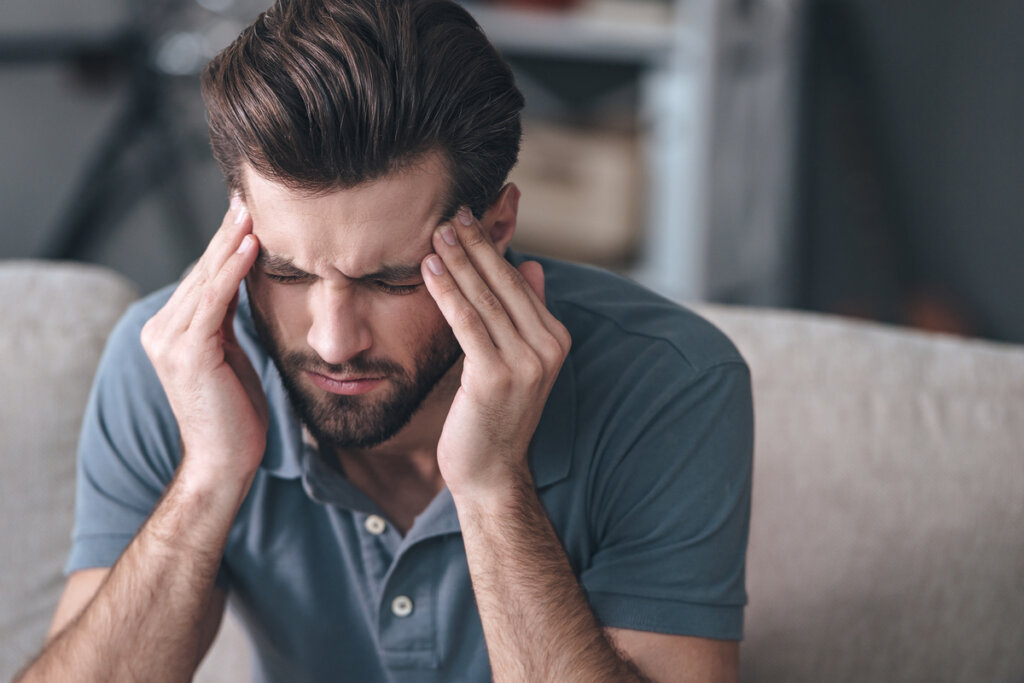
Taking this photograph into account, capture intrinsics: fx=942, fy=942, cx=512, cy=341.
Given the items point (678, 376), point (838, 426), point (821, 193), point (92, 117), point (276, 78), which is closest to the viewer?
point (276, 78)

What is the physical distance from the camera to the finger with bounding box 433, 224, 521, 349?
3.13ft

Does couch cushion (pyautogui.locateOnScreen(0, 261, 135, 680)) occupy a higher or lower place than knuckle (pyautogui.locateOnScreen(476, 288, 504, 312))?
lower

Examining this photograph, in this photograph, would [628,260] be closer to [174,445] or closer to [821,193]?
[821,193]

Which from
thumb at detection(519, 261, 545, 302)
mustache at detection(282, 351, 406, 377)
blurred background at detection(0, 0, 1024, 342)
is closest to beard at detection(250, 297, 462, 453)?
mustache at detection(282, 351, 406, 377)

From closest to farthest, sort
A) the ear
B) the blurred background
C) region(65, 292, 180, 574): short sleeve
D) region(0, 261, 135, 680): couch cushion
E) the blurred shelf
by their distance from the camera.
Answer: the ear, region(65, 292, 180, 574): short sleeve, region(0, 261, 135, 680): couch cushion, the blurred background, the blurred shelf

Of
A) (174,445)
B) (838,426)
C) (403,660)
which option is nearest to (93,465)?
(174,445)

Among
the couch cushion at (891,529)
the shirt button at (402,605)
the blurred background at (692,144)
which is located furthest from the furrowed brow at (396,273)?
the blurred background at (692,144)

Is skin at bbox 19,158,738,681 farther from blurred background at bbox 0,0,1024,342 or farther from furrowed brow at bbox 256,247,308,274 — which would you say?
blurred background at bbox 0,0,1024,342

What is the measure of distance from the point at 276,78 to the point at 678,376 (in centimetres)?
53

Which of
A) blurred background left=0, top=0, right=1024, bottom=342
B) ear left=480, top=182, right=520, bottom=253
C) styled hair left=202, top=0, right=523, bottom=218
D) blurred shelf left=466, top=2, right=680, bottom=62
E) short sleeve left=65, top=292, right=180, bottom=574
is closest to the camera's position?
styled hair left=202, top=0, right=523, bottom=218

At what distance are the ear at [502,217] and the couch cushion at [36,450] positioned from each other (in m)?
0.69

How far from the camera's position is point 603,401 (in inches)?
42.5

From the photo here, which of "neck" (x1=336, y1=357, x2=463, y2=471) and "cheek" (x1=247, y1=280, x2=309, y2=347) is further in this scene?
"neck" (x1=336, y1=357, x2=463, y2=471)

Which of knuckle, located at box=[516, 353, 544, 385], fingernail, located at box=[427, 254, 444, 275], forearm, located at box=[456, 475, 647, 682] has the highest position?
fingernail, located at box=[427, 254, 444, 275]
